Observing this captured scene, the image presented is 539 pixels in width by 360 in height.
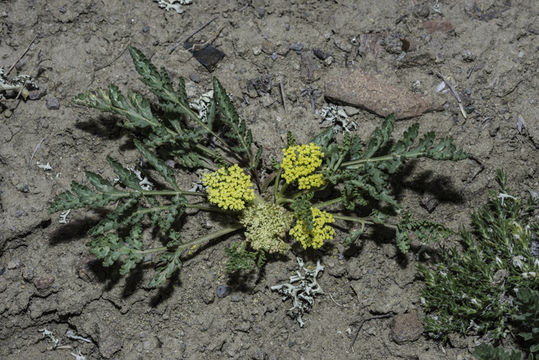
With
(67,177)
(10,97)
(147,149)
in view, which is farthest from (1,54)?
(147,149)

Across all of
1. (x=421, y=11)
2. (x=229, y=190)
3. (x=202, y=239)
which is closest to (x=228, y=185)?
(x=229, y=190)

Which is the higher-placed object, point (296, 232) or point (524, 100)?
point (524, 100)

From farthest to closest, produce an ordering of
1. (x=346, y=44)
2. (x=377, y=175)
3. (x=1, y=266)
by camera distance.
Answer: (x=346, y=44), (x=1, y=266), (x=377, y=175)

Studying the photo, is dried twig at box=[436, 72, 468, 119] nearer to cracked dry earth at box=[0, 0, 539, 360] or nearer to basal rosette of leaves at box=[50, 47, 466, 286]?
cracked dry earth at box=[0, 0, 539, 360]

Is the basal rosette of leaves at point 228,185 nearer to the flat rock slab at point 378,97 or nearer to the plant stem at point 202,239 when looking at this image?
the plant stem at point 202,239

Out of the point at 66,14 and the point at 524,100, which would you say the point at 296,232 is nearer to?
the point at 524,100

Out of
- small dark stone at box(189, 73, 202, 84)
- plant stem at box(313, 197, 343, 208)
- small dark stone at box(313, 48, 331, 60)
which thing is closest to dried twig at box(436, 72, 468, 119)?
small dark stone at box(313, 48, 331, 60)

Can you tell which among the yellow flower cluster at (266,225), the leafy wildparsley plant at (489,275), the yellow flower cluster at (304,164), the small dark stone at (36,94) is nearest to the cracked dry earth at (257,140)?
the small dark stone at (36,94)
